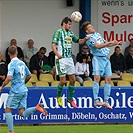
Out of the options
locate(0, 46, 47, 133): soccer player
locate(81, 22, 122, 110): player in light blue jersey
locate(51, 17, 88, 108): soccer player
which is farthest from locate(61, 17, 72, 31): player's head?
locate(0, 46, 47, 133): soccer player

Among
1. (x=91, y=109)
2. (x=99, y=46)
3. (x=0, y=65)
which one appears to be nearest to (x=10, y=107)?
(x=99, y=46)

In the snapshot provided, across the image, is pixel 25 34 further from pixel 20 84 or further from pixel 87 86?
pixel 20 84

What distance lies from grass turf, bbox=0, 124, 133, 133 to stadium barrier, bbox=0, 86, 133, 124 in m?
0.45

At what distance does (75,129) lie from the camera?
58.4ft

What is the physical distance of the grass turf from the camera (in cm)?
1727

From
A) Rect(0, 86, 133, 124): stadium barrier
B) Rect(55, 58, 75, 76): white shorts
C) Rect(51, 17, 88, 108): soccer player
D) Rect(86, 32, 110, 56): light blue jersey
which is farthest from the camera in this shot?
Rect(0, 86, 133, 124): stadium barrier

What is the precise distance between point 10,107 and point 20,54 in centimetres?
788

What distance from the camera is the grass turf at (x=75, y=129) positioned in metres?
17.3

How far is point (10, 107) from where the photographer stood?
15539mm

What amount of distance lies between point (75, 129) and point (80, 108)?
1517 millimetres

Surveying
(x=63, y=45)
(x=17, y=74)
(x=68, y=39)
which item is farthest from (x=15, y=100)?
(x=68, y=39)

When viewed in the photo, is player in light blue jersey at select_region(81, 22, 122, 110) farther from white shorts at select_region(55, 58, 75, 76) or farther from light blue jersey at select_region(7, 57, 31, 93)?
light blue jersey at select_region(7, 57, 31, 93)

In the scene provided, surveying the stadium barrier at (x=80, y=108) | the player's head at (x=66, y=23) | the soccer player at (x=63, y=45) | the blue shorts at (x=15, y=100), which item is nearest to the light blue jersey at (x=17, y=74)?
the blue shorts at (x=15, y=100)

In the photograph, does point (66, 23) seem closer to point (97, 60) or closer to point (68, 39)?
point (68, 39)
